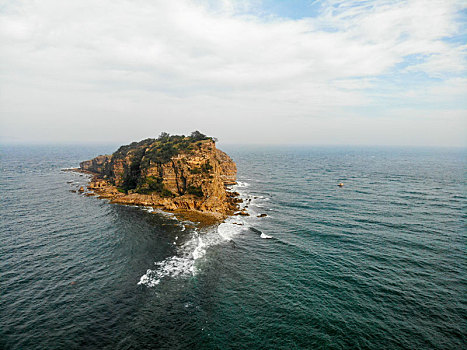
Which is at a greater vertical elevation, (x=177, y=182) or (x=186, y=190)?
(x=177, y=182)

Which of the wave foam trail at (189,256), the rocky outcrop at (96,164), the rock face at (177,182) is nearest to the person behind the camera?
the wave foam trail at (189,256)

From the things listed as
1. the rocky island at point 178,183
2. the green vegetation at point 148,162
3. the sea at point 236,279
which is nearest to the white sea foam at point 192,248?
the sea at point 236,279

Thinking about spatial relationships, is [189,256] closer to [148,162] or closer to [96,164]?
[148,162]

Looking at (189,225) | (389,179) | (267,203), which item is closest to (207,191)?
(189,225)

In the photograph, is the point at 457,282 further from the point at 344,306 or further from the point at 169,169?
the point at 169,169

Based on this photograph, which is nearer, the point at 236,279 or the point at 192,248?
the point at 236,279

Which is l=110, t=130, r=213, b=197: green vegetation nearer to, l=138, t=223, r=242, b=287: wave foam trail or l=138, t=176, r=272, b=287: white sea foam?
l=138, t=176, r=272, b=287: white sea foam

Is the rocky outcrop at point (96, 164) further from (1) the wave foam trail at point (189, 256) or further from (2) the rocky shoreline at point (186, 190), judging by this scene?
(1) the wave foam trail at point (189, 256)

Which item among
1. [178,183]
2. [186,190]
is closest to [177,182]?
[178,183]

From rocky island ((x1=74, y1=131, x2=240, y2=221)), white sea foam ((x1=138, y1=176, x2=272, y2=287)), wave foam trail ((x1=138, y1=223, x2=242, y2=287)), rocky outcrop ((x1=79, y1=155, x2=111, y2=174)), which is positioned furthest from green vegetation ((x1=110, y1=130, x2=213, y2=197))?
rocky outcrop ((x1=79, y1=155, x2=111, y2=174))
